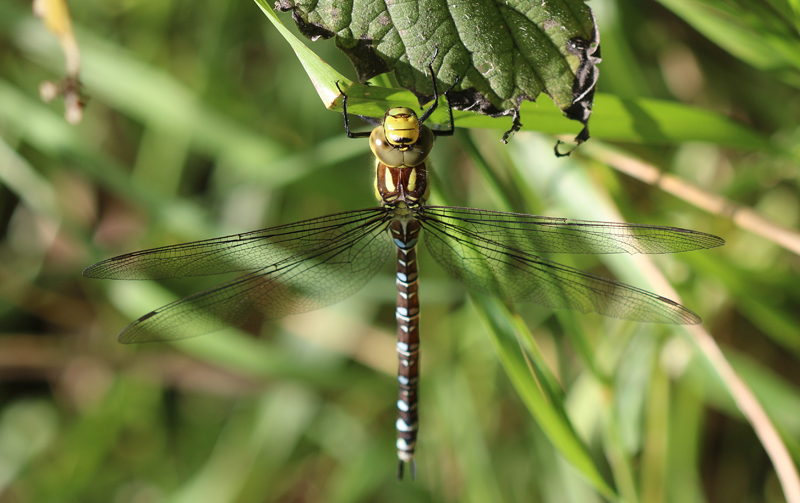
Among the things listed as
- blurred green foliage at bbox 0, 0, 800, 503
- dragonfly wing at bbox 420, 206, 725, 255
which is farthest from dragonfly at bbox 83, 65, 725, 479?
blurred green foliage at bbox 0, 0, 800, 503

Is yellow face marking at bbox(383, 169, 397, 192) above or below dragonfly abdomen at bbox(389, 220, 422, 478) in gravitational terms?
above

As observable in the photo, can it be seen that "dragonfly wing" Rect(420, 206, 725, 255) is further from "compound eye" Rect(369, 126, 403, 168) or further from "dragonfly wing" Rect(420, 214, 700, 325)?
"compound eye" Rect(369, 126, 403, 168)

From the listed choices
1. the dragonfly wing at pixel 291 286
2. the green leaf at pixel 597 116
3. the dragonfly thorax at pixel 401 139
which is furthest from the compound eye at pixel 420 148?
the dragonfly wing at pixel 291 286

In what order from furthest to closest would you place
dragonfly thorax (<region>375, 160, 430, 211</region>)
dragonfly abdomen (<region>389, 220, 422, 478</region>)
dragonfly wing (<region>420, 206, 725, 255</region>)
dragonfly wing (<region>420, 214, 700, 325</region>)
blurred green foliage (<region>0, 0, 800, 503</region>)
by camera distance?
blurred green foliage (<region>0, 0, 800, 503</region>) → dragonfly abdomen (<region>389, 220, 422, 478</region>) → dragonfly thorax (<region>375, 160, 430, 211</region>) → dragonfly wing (<region>420, 214, 700, 325</region>) → dragonfly wing (<region>420, 206, 725, 255</region>)

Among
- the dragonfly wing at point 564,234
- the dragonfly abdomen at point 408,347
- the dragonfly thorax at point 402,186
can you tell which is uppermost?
the dragonfly thorax at point 402,186

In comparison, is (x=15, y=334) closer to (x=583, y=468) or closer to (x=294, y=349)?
(x=294, y=349)

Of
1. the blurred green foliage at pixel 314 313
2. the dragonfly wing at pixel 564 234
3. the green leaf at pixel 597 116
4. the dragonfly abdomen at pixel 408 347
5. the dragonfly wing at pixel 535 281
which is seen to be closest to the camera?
the green leaf at pixel 597 116

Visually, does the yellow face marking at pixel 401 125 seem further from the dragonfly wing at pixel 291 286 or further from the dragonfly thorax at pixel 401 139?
the dragonfly wing at pixel 291 286

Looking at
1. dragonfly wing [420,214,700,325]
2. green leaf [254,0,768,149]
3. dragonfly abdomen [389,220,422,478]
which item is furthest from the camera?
dragonfly abdomen [389,220,422,478]
